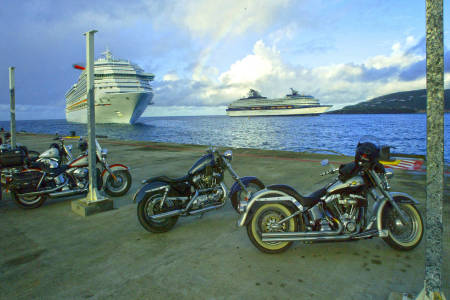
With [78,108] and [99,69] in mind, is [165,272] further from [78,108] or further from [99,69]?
[78,108]

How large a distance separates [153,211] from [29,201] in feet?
9.16

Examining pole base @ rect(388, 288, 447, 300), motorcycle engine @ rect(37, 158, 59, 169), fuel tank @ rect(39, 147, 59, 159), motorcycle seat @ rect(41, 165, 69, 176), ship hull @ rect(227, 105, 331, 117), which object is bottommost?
pole base @ rect(388, 288, 447, 300)

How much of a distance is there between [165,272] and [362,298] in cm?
188

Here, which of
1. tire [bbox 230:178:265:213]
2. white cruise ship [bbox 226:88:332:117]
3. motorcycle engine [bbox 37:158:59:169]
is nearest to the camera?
tire [bbox 230:178:265:213]

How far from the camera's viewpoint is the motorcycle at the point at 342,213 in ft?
10.8

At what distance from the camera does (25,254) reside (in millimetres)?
3568

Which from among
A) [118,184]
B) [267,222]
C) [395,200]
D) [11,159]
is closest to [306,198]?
[267,222]

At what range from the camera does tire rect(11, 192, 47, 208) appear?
5.20m

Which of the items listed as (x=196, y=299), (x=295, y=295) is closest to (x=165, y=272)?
(x=196, y=299)

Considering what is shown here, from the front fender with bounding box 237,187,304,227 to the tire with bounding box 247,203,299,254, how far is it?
0.06 meters

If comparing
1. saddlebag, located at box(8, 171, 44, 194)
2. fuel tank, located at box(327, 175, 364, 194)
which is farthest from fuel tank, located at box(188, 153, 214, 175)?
saddlebag, located at box(8, 171, 44, 194)

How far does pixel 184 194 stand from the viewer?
436 centimetres

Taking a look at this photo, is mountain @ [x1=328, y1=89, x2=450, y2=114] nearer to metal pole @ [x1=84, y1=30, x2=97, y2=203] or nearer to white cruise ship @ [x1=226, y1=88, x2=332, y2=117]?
white cruise ship @ [x1=226, y1=88, x2=332, y2=117]

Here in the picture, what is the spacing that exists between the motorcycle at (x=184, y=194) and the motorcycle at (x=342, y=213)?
0.85 m
